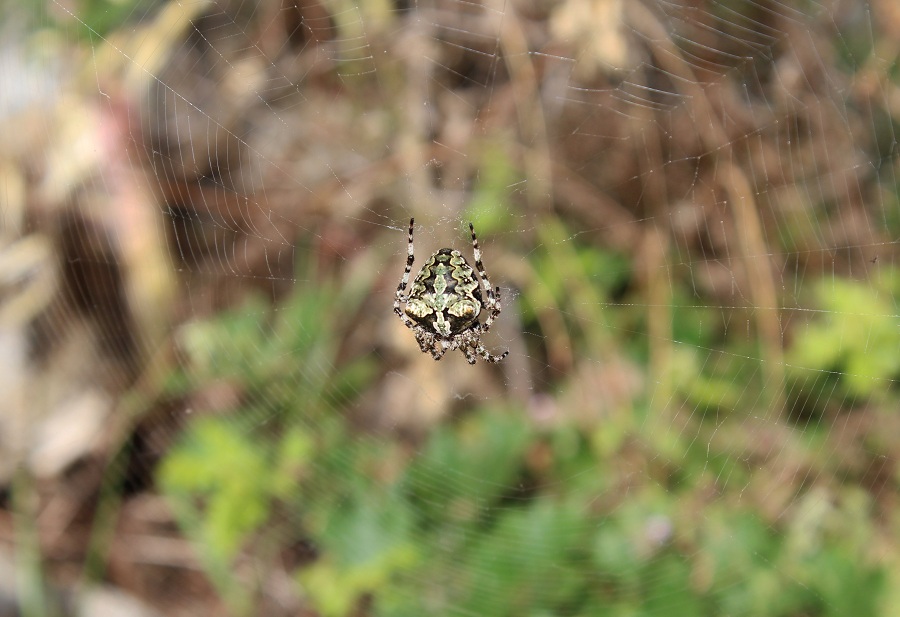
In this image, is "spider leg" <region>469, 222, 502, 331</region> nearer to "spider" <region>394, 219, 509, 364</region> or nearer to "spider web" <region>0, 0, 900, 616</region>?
"spider" <region>394, 219, 509, 364</region>

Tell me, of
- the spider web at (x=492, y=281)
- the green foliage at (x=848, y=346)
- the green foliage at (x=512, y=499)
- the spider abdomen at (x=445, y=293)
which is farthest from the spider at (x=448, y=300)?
the green foliage at (x=848, y=346)

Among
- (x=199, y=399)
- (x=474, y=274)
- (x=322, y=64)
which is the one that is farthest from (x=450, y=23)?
(x=199, y=399)

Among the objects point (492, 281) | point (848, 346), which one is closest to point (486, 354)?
point (492, 281)

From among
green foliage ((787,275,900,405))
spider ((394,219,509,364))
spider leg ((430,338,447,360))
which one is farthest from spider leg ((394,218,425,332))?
green foliage ((787,275,900,405))

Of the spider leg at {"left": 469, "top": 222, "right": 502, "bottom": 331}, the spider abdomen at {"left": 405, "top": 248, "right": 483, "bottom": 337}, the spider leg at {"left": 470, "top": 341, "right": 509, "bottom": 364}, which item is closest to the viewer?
the spider abdomen at {"left": 405, "top": 248, "right": 483, "bottom": 337}

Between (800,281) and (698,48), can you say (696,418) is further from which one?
(698,48)

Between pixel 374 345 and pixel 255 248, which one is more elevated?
pixel 255 248
